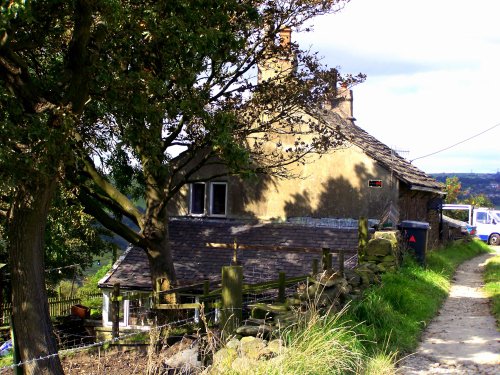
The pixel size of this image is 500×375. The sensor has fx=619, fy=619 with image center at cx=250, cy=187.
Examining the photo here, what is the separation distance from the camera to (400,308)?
1092 centimetres

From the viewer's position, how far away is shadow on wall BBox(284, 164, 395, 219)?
770 inches

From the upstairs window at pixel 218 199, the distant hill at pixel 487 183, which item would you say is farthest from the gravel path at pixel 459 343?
the distant hill at pixel 487 183

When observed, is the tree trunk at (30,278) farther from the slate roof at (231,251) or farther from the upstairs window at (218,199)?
the upstairs window at (218,199)

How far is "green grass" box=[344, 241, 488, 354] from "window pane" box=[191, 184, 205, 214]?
8.56 m

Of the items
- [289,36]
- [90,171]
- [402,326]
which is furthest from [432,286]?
[90,171]

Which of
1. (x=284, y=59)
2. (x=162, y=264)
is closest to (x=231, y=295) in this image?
(x=284, y=59)

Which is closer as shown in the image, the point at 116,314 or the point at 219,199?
the point at 116,314

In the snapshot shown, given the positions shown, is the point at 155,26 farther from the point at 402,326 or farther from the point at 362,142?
the point at 362,142

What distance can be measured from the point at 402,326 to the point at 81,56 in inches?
255

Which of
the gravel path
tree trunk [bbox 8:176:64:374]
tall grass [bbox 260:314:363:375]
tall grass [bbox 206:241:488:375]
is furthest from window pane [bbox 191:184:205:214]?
tall grass [bbox 260:314:363:375]

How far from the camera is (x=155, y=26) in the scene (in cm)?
1028

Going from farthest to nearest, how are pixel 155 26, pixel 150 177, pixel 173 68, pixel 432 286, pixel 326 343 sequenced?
1. pixel 150 177
2. pixel 432 286
3. pixel 173 68
4. pixel 155 26
5. pixel 326 343

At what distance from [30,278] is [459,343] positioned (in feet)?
21.8

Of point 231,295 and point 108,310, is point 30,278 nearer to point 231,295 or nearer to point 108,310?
point 231,295
